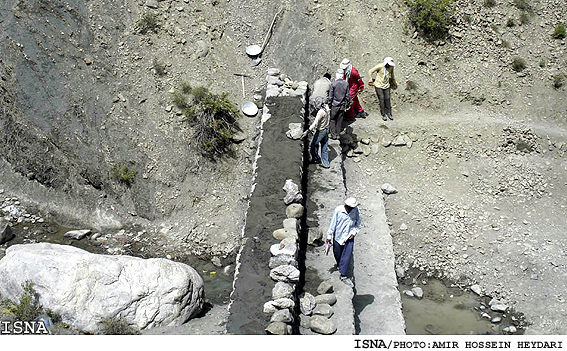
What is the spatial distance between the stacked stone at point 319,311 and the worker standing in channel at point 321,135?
3.09 m

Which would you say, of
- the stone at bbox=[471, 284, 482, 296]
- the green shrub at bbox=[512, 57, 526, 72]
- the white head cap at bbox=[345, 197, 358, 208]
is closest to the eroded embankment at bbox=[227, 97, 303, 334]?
the white head cap at bbox=[345, 197, 358, 208]

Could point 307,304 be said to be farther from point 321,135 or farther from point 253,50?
point 253,50

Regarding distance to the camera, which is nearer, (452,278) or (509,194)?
(452,278)

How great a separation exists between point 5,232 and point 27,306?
352cm

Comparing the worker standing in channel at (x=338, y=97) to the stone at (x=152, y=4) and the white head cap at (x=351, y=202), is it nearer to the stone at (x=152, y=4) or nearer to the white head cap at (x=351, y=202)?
the white head cap at (x=351, y=202)

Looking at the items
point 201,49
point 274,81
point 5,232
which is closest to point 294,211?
point 274,81

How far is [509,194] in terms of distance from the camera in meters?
11.6

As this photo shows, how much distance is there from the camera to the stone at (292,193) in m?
9.88

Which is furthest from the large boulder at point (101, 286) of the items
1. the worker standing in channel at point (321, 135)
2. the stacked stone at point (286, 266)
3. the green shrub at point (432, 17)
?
the green shrub at point (432, 17)

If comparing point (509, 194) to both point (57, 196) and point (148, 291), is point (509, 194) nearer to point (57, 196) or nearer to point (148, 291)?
point (148, 291)

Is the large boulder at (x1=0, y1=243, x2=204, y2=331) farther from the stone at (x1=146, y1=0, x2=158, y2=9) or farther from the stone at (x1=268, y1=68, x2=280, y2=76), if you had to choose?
the stone at (x1=146, y1=0, x2=158, y2=9)

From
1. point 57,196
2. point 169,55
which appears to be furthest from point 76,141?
point 169,55

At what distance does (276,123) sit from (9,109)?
5967 millimetres

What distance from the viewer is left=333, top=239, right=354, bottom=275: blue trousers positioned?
8.62 metres
